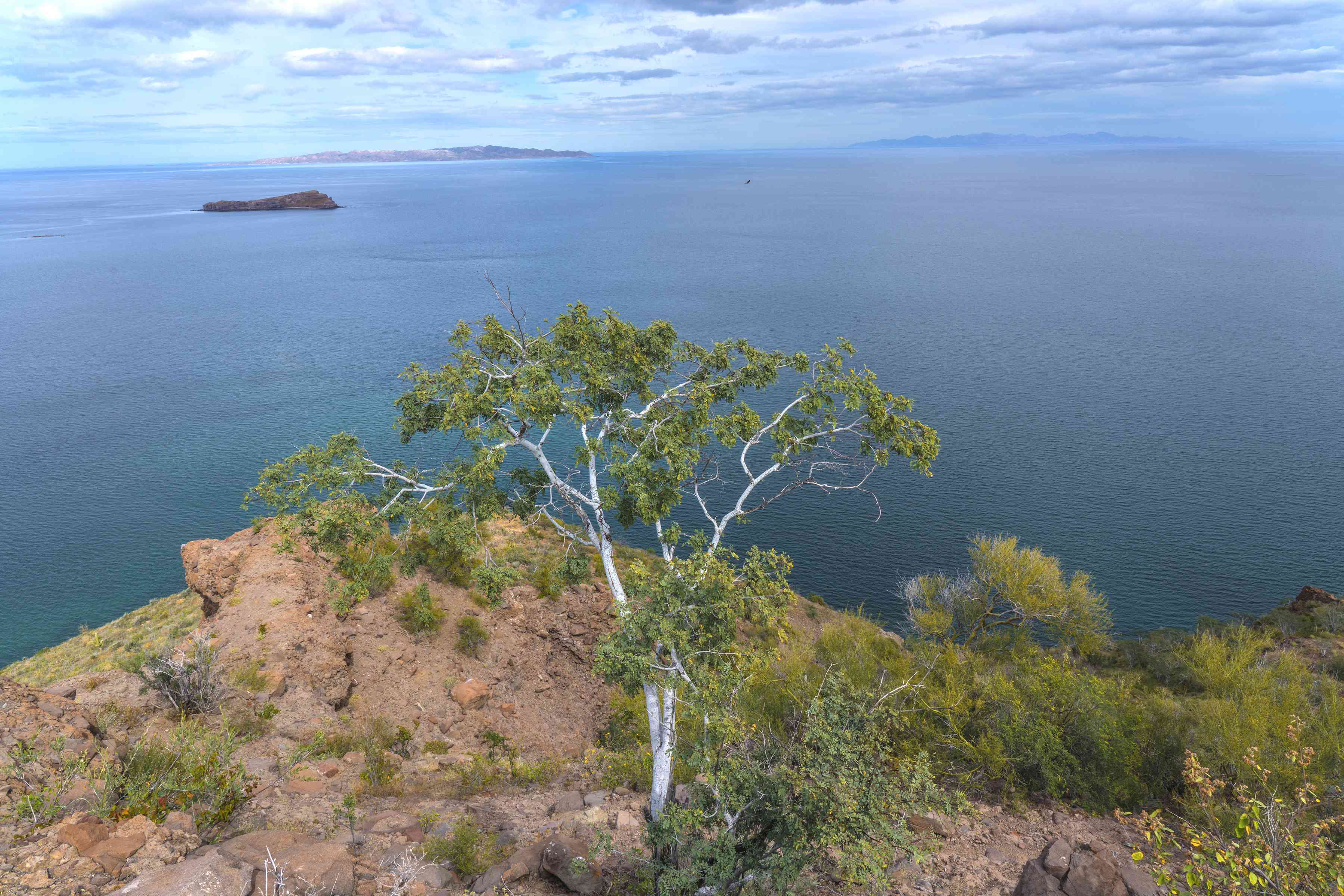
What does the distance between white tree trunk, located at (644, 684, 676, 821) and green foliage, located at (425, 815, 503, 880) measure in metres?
3.26

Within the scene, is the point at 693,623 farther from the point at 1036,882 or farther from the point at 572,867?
the point at 1036,882

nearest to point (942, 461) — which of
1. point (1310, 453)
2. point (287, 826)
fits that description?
point (1310, 453)

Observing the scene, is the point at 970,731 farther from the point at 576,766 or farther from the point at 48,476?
the point at 48,476

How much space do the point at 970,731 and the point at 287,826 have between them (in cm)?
1625

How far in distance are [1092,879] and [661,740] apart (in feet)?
27.1

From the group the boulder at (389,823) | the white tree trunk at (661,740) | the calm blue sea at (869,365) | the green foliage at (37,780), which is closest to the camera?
the green foliage at (37,780)

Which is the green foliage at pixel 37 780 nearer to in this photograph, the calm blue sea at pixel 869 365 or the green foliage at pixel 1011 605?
the calm blue sea at pixel 869 365

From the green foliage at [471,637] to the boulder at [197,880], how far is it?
1325 centimetres

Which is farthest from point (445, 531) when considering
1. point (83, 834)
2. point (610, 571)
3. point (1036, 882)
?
point (1036, 882)

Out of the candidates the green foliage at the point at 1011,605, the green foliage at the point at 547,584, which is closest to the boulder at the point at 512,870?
the green foliage at the point at 547,584

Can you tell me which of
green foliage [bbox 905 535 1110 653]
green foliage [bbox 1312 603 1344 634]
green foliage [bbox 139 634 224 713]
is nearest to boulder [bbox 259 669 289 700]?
green foliage [bbox 139 634 224 713]

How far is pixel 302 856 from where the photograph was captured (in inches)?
484

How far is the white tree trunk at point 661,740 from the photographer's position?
1523cm

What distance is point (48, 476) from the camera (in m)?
49.8
